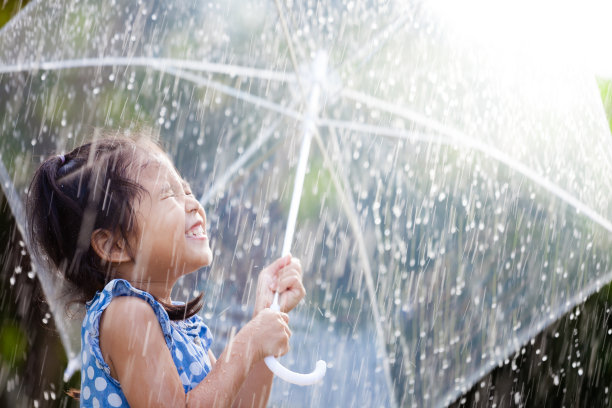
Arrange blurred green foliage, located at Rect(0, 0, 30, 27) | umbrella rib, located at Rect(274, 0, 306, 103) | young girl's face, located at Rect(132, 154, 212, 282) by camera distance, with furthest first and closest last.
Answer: blurred green foliage, located at Rect(0, 0, 30, 27) < umbrella rib, located at Rect(274, 0, 306, 103) < young girl's face, located at Rect(132, 154, 212, 282)

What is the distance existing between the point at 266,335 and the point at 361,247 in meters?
0.71

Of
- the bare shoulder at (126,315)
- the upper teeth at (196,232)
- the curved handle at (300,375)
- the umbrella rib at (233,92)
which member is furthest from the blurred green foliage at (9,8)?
the curved handle at (300,375)

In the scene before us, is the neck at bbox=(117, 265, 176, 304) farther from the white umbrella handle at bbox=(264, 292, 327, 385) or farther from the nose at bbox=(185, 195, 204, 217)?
the white umbrella handle at bbox=(264, 292, 327, 385)

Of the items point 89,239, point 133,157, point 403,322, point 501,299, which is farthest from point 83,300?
point 501,299

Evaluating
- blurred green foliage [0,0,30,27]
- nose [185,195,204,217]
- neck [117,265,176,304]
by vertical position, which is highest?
Answer: blurred green foliage [0,0,30,27]

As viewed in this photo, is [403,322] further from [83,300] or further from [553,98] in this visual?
[83,300]

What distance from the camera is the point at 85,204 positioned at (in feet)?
5.17

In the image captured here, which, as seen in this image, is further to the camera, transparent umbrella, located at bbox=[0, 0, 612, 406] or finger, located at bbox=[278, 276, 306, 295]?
transparent umbrella, located at bbox=[0, 0, 612, 406]

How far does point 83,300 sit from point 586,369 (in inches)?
117

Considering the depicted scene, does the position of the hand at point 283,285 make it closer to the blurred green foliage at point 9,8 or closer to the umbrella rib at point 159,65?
the umbrella rib at point 159,65

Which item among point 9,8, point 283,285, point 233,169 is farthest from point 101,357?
point 9,8

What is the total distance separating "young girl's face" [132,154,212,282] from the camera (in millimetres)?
1532

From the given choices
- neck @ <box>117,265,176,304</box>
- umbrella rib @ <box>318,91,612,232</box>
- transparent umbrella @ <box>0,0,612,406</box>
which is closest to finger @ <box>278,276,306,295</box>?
neck @ <box>117,265,176,304</box>

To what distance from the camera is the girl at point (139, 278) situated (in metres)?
1.38
